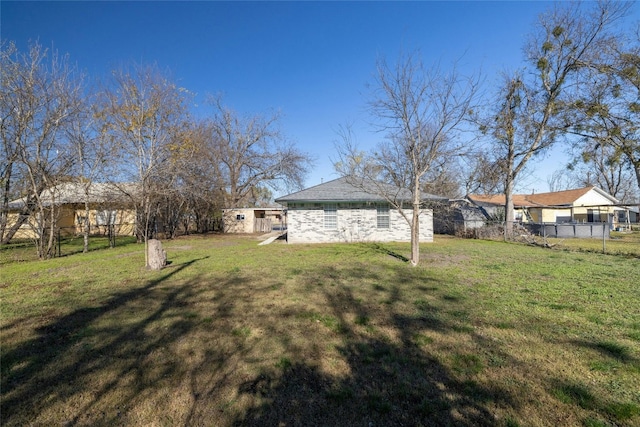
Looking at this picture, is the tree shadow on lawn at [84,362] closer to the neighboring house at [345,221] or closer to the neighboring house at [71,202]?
the neighboring house at [71,202]

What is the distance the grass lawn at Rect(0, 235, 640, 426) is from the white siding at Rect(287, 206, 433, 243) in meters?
9.06

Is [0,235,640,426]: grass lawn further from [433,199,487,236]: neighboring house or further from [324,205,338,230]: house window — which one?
[433,199,487,236]: neighboring house

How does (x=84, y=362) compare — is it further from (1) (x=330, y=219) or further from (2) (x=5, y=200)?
(1) (x=330, y=219)

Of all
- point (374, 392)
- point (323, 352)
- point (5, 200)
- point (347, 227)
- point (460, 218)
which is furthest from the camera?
point (460, 218)

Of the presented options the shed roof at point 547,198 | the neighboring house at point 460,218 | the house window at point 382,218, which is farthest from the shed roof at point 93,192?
the shed roof at point 547,198

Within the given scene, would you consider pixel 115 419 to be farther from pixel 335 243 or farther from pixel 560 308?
pixel 335 243

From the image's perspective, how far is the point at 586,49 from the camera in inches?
568

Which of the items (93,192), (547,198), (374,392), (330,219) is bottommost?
(374,392)

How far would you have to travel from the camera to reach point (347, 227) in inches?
628

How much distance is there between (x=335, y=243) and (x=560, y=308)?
1108cm

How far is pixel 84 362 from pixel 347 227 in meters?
13.4

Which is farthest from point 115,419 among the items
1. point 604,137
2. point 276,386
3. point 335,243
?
point 604,137

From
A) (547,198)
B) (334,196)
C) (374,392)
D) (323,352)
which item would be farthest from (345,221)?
(547,198)

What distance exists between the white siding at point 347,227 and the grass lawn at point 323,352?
29.7 ft
